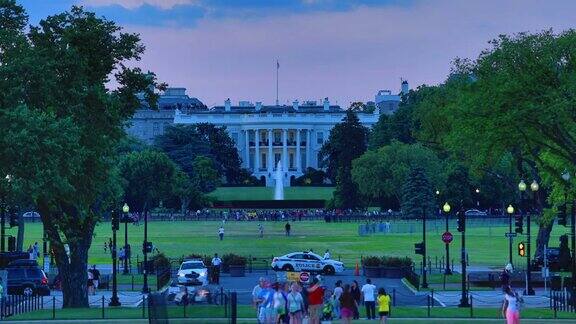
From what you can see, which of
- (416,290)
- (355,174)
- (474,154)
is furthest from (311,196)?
(416,290)

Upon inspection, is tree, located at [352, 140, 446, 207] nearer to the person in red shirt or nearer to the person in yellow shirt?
the person in yellow shirt

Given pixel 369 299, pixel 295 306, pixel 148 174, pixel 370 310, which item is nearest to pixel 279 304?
pixel 295 306

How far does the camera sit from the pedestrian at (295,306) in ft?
118

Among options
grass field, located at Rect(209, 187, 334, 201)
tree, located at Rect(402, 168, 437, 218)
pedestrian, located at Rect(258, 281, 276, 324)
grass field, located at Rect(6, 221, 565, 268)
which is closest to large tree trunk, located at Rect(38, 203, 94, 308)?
pedestrian, located at Rect(258, 281, 276, 324)

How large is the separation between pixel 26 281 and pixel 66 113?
10722 mm

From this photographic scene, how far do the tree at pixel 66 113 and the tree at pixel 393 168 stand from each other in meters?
86.5

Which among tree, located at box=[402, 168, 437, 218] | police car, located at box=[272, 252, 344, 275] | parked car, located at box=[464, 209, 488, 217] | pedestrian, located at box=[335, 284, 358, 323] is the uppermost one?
tree, located at box=[402, 168, 437, 218]

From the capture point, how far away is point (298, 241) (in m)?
97.8

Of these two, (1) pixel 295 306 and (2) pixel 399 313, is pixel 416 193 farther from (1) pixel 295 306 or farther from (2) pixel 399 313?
(1) pixel 295 306

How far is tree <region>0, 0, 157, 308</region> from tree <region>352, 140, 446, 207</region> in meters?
86.5

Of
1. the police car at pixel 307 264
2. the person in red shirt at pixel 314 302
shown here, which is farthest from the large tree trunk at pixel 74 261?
the police car at pixel 307 264

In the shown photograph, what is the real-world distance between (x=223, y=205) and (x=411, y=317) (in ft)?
447

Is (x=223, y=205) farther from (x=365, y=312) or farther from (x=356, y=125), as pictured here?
(x=365, y=312)

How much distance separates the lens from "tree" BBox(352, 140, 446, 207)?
135875 mm
